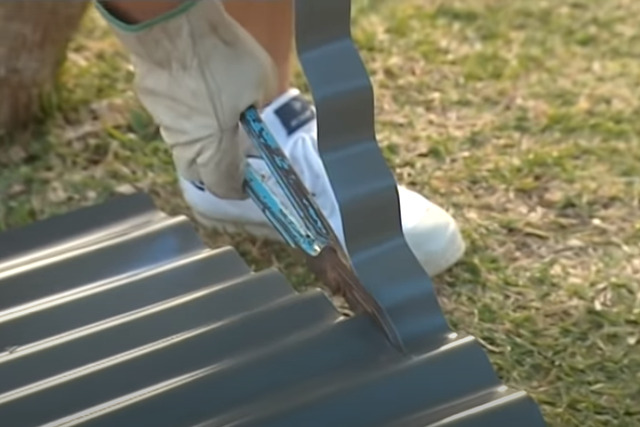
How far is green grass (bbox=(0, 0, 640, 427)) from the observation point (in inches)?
51.7

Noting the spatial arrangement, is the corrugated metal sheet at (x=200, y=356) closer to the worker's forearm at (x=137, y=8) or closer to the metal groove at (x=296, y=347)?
the metal groove at (x=296, y=347)

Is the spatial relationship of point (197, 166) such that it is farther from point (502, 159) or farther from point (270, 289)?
point (502, 159)

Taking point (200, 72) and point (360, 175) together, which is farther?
point (200, 72)

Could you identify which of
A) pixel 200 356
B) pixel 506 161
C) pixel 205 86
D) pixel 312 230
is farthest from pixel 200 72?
pixel 506 161

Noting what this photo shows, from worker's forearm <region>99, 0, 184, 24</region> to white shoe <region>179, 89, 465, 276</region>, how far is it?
→ 0.72ft

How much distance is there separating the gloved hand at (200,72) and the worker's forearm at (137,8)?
0.04 feet

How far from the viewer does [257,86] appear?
4.00 feet

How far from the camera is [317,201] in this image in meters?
1.39

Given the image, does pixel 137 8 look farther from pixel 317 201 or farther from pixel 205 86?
pixel 317 201

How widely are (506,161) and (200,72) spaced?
594mm

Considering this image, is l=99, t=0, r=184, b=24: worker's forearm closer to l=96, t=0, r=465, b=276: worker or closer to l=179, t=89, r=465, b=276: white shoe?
l=96, t=0, r=465, b=276: worker

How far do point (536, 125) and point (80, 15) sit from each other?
0.68m

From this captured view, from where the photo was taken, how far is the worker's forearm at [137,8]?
1.21 meters

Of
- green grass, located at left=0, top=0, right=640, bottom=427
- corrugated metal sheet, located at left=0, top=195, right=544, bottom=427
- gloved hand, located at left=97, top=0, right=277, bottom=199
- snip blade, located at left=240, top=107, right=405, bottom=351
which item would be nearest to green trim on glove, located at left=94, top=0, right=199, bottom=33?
gloved hand, located at left=97, top=0, right=277, bottom=199
